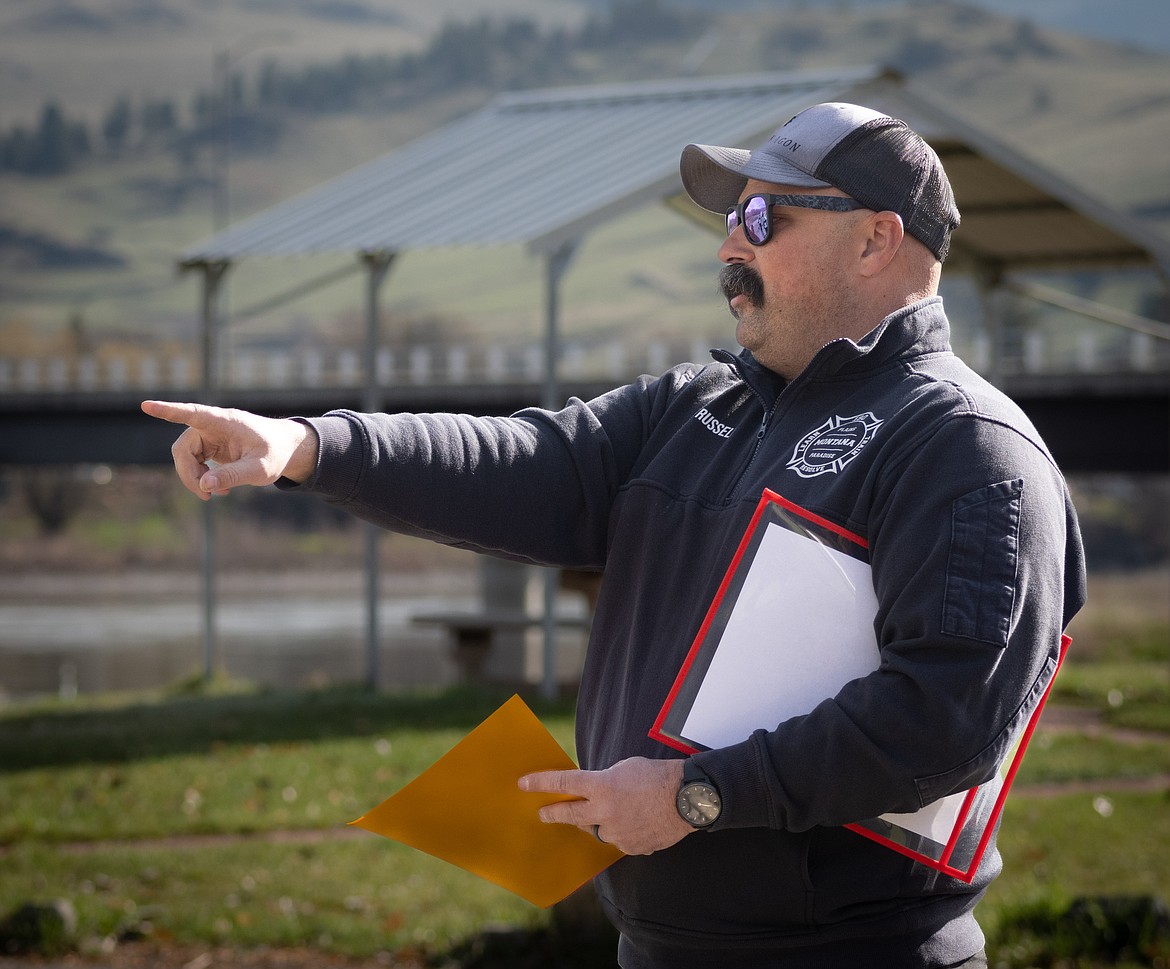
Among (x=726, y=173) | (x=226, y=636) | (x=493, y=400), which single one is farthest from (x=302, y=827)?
(x=226, y=636)

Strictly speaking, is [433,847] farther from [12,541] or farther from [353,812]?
[12,541]

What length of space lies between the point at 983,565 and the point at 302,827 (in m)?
6.42

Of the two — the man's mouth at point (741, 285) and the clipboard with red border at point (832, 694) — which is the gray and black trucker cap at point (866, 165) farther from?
the clipboard with red border at point (832, 694)

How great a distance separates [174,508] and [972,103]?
141858 millimetres

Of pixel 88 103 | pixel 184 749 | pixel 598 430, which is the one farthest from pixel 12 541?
pixel 88 103

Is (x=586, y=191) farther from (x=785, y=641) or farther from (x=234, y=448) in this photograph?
(x=785, y=641)

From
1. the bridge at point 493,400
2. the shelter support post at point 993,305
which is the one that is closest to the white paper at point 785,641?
the bridge at point 493,400

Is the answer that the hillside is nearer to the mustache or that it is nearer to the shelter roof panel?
the shelter roof panel

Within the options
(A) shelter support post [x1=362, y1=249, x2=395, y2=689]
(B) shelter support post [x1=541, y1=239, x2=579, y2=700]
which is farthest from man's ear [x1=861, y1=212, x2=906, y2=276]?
(A) shelter support post [x1=362, y1=249, x2=395, y2=689]

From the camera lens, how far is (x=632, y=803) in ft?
7.39

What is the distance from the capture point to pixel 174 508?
87938 millimetres

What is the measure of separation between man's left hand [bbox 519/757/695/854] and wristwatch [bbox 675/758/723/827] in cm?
1

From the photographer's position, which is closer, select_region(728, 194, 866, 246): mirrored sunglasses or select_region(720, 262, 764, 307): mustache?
select_region(728, 194, 866, 246): mirrored sunglasses

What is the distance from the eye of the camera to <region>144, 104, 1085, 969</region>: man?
2.13 meters
